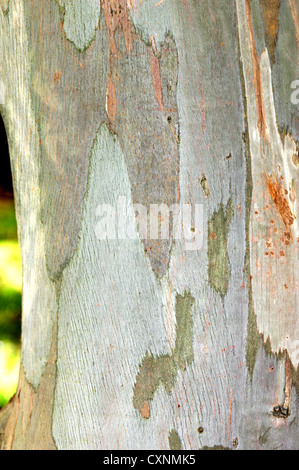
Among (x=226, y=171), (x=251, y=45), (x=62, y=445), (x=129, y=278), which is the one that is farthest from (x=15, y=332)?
(x=251, y=45)

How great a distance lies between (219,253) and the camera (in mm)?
716

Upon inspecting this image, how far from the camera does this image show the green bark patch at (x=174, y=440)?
707mm

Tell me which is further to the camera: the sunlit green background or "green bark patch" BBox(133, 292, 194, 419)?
the sunlit green background

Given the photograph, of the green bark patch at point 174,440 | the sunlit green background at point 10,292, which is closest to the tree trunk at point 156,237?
the green bark patch at point 174,440

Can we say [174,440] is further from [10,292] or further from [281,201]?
[10,292]

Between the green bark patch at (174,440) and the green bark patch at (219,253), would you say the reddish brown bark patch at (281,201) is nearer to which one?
the green bark patch at (219,253)

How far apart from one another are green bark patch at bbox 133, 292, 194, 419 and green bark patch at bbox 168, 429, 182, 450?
0.16 ft

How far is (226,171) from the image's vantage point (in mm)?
723

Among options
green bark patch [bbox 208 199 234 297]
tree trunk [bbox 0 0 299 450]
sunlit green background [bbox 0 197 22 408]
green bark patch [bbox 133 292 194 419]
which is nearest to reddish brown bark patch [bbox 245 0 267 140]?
tree trunk [bbox 0 0 299 450]

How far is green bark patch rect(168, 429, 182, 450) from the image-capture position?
0.71 m

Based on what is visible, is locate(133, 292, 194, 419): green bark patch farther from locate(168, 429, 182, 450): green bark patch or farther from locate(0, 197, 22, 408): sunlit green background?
locate(0, 197, 22, 408): sunlit green background

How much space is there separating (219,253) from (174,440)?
0.30 m

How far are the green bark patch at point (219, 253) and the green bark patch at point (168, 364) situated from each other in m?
0.05

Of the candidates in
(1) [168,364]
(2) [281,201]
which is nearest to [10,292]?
(1) [168,364]
